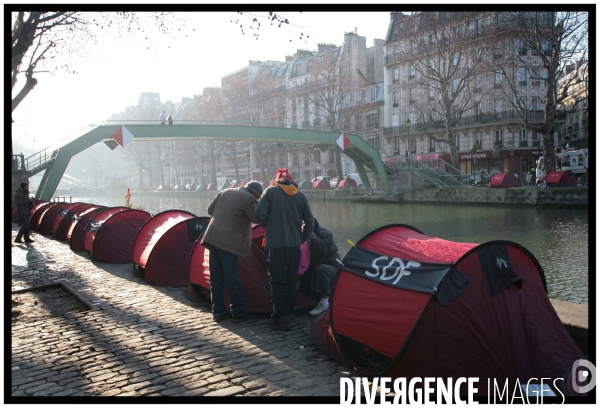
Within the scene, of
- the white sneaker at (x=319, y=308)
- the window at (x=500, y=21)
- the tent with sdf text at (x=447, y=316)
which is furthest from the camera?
the window at (x=500, y=21)

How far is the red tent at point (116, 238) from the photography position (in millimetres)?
12062

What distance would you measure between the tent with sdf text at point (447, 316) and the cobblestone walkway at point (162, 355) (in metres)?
0.47

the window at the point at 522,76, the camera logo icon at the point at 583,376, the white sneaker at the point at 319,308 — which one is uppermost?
the window at the point at 522,76

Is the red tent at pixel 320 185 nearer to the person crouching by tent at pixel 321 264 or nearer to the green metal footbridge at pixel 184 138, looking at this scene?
the green metal footbridge at pixel 184 138

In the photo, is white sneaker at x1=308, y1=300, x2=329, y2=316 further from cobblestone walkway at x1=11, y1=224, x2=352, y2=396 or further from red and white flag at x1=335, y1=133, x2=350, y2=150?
red and white flag at x1=335, y1=133, x2=350, y2=150

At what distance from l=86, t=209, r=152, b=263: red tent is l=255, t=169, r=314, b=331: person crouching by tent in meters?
6.52

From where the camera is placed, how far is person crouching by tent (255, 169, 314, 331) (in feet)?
21.0

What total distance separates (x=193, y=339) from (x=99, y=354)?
1.02 metres

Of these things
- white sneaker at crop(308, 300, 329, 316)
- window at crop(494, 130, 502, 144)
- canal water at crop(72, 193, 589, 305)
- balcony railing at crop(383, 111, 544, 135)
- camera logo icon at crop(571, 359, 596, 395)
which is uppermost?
balcony railing at crop(383, 111, 544, 135)

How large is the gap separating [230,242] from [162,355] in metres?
1.69

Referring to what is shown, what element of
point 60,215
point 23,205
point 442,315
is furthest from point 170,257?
point 60,215

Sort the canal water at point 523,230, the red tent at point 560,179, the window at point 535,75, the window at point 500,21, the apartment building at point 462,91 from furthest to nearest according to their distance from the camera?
the apartment building at point 462,91, the window at point 500,21, the window at point 535,75, the red tent at point 560,179, the canal water at point 523,230

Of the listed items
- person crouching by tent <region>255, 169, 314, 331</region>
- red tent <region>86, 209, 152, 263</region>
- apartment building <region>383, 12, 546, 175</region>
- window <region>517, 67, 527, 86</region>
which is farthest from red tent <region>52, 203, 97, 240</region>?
window <region>517, 67, 527, 86</region>

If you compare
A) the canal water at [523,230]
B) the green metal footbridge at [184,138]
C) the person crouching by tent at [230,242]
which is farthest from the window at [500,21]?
the person crouching by tent at [230,242]
